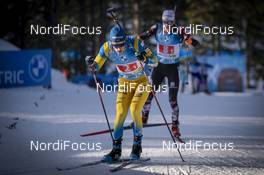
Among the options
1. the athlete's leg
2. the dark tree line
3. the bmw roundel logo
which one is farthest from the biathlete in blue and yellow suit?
the dark tree line

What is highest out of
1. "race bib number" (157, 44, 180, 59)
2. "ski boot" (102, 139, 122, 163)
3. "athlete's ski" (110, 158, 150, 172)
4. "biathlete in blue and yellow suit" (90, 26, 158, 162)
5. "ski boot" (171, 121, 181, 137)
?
"race bib number" (157, 44, 180, 59)

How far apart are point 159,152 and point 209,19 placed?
2645cm

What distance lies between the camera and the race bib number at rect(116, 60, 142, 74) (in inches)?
319

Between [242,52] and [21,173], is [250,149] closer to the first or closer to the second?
[21,173]

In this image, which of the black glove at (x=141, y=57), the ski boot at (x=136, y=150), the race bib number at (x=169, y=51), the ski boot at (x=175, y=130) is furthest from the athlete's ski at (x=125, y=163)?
the race bib number at (x=169, y=51)

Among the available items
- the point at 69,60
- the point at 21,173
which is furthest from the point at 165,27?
the point at 69,60

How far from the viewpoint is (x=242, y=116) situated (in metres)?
14.3

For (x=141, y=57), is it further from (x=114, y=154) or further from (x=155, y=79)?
(x=155, y=79)

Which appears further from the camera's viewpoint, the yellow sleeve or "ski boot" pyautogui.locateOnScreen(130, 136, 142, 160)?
the yellow sleeve

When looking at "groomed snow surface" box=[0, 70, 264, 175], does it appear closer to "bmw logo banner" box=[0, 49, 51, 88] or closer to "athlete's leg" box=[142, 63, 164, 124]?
"athlete's leg" box=[142, 63, 164, 124]

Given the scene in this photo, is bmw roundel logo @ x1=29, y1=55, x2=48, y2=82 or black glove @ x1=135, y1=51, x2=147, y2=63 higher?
bmw roundel logo @ x1=29, y1=55, x2=48, y2=82

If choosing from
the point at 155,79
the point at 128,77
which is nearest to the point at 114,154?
the point at 128,77

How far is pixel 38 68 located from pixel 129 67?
39.7ft

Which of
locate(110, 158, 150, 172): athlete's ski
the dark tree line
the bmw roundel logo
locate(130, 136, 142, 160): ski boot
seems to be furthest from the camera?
the dark tree line
